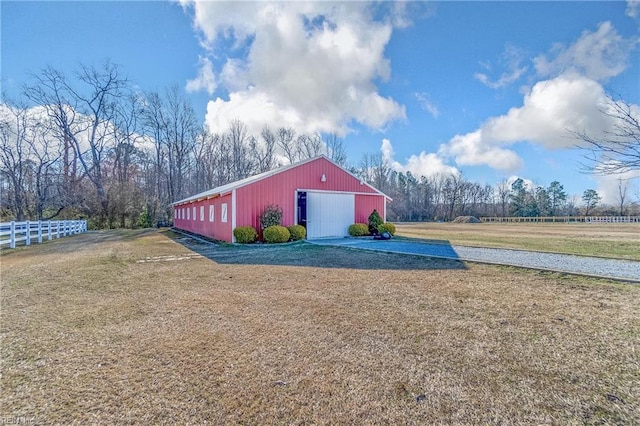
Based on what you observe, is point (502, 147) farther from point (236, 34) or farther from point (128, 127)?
point (128, 127)

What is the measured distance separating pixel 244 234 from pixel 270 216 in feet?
4.69

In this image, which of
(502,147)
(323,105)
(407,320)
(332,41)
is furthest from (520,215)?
(407,320)

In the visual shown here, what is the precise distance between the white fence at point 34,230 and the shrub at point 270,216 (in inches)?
367

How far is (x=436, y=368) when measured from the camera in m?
2.58

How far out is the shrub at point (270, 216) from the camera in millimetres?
12875

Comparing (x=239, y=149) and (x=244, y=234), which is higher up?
(x=239, y=149)

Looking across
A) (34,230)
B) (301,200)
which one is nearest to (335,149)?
(301,200)

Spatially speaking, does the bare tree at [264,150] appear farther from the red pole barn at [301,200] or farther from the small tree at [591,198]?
the small tree at [591,198]

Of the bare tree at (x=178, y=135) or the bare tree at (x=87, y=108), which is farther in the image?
the bare tree at (x=178, y=135)

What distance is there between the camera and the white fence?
11.4 m

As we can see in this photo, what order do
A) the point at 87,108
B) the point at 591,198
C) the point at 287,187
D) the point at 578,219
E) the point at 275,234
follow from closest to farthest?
the point at 275,234 < the point at 287,187 < the point at 87,108 < the point at 578,219 < the point at 591,198

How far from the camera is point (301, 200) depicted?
571 inches

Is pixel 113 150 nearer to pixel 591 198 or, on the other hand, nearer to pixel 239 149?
pixel 239 149

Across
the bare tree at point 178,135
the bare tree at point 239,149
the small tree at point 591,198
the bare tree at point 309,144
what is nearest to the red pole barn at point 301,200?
the bare tree at point 178,135
